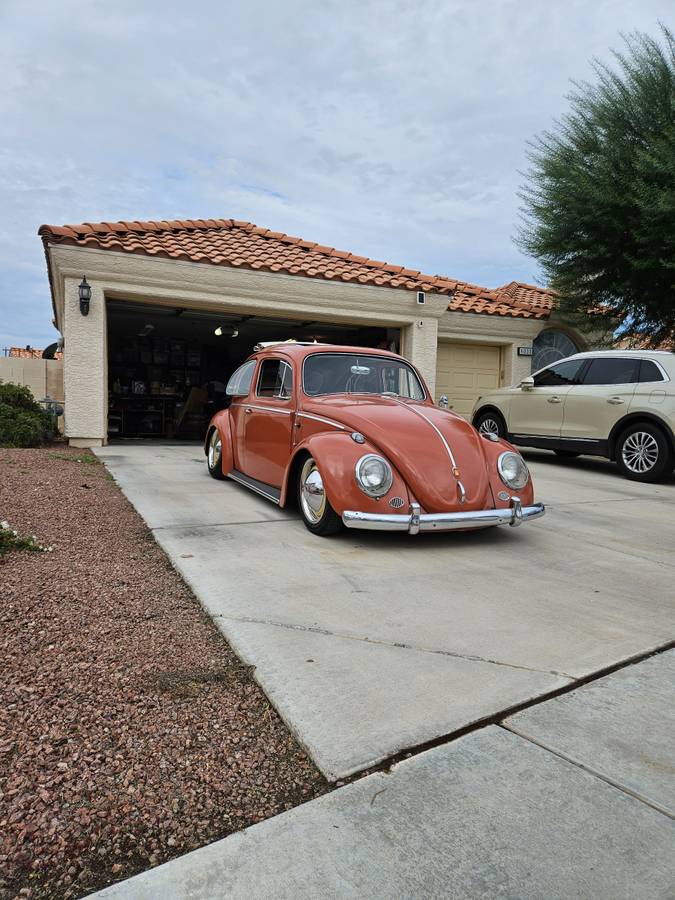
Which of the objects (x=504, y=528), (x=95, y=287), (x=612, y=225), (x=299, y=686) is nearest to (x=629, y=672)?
(x=299, y=686)

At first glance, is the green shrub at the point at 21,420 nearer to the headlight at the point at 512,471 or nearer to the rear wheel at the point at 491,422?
the rear wheel at the point at 491,422

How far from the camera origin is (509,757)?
1.88 meters

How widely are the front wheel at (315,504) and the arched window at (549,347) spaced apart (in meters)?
10.5

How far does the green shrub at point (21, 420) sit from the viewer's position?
29.2 ft

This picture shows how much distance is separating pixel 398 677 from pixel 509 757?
569 millimetres

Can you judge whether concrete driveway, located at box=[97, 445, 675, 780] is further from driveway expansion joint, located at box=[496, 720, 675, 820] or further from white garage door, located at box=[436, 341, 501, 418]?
white garage door, located at box=[436, 341, 501, 418]

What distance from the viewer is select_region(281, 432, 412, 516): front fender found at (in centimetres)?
411

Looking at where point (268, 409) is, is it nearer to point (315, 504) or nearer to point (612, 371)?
point (315, 504)

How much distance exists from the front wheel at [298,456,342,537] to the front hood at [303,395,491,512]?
0.46 m

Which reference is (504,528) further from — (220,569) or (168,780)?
(168,780)

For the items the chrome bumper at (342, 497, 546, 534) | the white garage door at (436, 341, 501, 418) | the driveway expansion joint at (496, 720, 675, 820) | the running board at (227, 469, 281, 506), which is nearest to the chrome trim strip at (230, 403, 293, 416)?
the running board at (227, 469, 281, 506)

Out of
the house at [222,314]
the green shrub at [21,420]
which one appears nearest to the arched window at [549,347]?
the house at [222,314]

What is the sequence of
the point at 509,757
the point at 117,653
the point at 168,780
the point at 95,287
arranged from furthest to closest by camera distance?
1. the point at 95,287
2. the point at 117,653
3. the point at 509,757
4. the point at 168,780

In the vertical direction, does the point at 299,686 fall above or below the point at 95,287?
below
